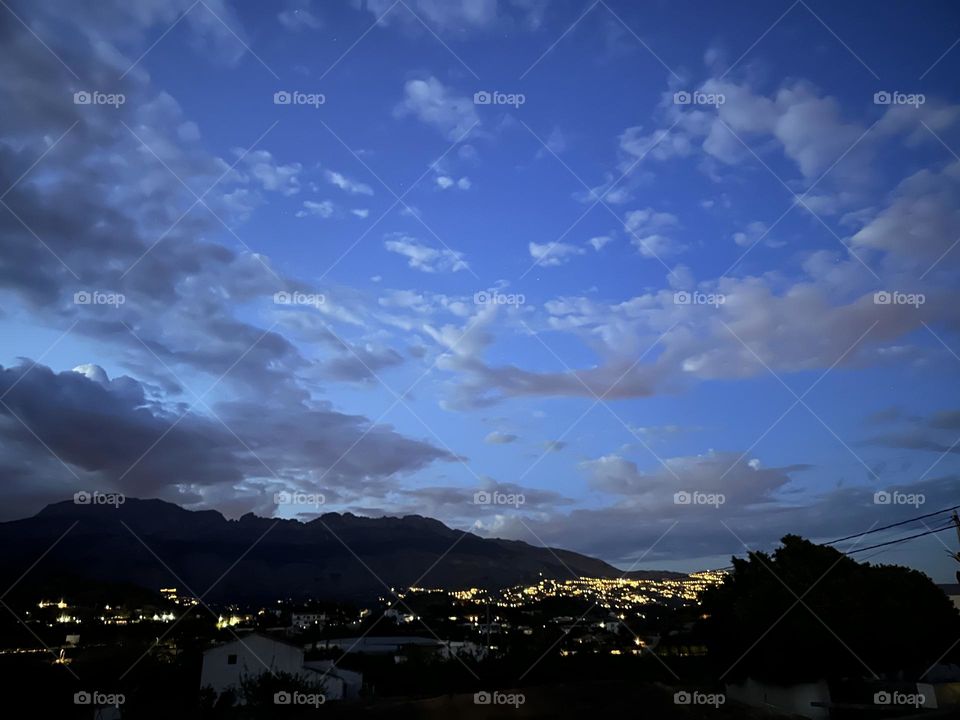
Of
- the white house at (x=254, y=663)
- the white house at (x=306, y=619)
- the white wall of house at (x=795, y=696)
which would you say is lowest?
the white house at (x=306, y=619)

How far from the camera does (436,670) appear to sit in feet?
99.8

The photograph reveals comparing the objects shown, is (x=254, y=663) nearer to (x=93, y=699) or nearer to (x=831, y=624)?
(x=93, y=699)

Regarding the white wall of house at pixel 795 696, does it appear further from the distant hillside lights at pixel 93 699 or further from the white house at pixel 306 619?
the white house at pixel 306 619

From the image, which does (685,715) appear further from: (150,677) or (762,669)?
(150,677)

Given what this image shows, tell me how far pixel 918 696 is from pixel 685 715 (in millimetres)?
20611

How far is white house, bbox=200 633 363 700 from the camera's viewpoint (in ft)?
125

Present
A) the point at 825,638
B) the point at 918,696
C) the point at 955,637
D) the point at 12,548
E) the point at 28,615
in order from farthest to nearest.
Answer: the point at 12,548 < the point at 28,615 < the point at 955,637 < the point at 825,638 < the point at 918,696

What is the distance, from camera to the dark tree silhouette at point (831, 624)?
29078 mm

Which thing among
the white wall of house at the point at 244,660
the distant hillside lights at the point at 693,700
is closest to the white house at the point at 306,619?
the white wall of house at the point at 244,660

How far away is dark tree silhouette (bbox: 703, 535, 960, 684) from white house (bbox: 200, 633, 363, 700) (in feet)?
75.2

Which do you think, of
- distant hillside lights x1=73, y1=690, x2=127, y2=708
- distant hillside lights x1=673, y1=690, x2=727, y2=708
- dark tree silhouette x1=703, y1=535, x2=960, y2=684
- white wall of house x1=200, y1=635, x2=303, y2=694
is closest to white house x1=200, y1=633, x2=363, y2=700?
white wall of house x1=200, y1=635, x2=303, y2=694

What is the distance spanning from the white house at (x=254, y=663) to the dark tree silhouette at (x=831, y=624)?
22.9 m

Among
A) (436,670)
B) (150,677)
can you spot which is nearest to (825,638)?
(436,670)

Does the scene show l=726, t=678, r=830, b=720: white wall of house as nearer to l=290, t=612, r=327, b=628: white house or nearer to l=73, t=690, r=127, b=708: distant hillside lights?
l=73, t=690, r=127, b=708: distant hillside lights
